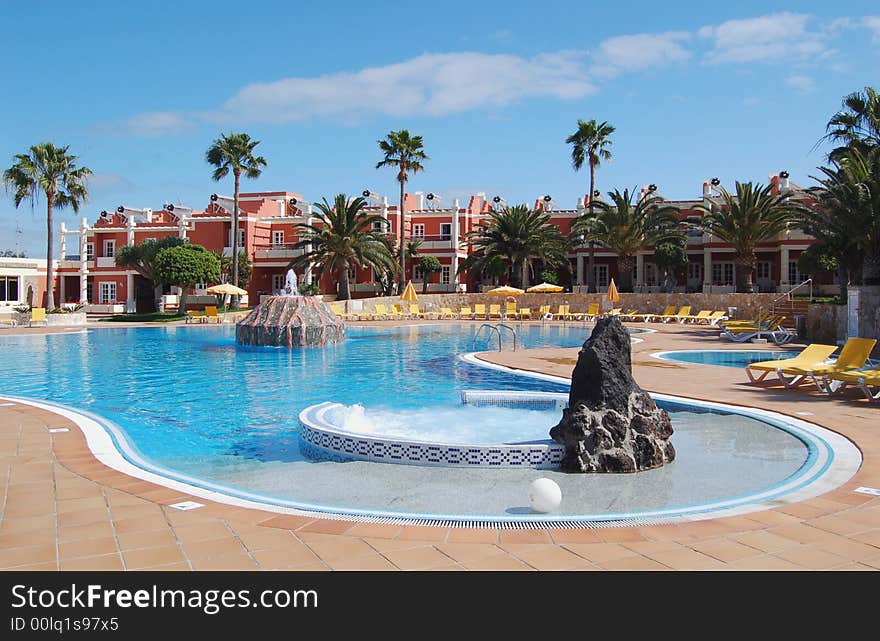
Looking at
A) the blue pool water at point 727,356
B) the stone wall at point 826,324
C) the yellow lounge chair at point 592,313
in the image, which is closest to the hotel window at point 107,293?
the yellow lounge chair at point 592,313

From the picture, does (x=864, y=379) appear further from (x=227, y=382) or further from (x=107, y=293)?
(x=107, y=293)

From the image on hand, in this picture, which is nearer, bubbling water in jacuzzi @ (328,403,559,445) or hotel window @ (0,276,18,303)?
bubbling water in jacuzzi @ (328,403,559,445)

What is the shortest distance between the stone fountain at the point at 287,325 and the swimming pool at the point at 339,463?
4.93 ft

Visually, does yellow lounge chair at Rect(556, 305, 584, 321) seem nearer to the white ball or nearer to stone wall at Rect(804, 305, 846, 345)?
stone wall at Rect(804, 305, 846, 345)

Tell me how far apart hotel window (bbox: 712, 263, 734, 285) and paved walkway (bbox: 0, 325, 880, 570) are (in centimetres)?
4233

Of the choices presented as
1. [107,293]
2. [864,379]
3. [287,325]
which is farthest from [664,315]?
[107,293]

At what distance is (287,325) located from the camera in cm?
2419

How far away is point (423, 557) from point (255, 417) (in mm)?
7596

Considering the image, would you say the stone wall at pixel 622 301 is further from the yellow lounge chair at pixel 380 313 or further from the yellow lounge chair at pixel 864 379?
the yellow lounge chair at pixel 864 379

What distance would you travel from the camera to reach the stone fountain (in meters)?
24.2

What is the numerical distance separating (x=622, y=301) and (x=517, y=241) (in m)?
8.14

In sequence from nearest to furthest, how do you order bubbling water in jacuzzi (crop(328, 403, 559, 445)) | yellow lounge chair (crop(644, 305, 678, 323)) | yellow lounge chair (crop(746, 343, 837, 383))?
1. bubbling water in jacuzzi (crop(328, 403, 559, 445))
2. yellow lounge chair (crop(746, 343, 837, 383))
3. yellow lounge chair (crop(644, 305, 678, 323))

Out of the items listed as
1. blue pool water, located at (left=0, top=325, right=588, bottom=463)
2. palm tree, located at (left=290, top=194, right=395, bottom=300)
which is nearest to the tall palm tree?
palm tree, located at (left=290, top=194, right=395, bottom=300)

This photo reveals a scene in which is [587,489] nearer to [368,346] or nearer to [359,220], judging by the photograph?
[368,346]
